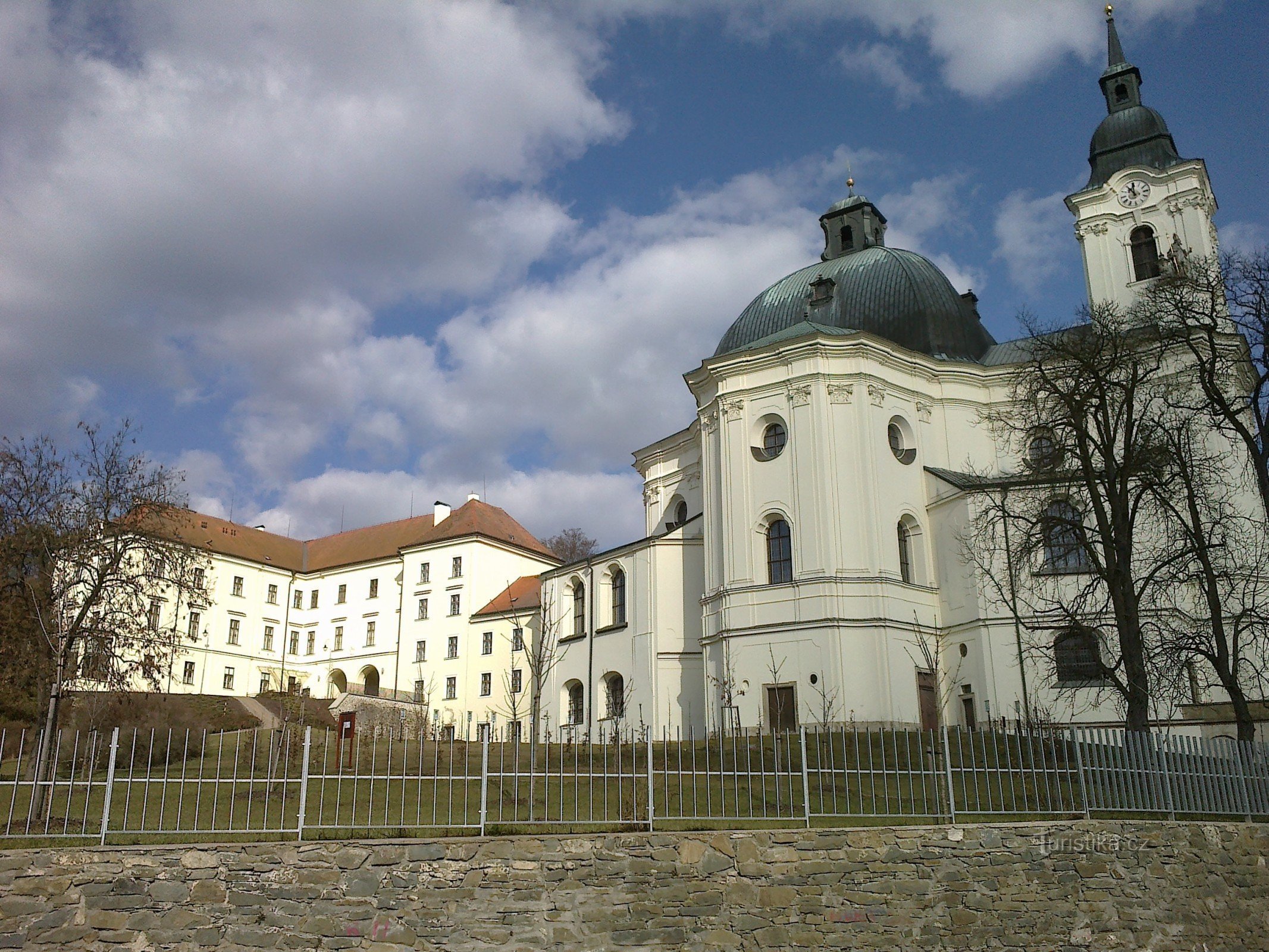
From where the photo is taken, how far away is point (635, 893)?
43.1 ft

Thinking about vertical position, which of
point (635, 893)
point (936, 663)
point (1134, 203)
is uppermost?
point (1134, 203)

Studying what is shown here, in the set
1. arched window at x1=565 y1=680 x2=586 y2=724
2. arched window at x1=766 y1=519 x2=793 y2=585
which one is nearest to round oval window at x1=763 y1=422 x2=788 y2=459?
Result: arched window at x1=766 y1=519 x2=793 y2=585

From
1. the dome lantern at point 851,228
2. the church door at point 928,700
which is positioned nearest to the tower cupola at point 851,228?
the dome lantern at point 851,228

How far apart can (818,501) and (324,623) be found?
38721 mm

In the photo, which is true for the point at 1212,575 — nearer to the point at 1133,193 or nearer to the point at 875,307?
the point at 875,307

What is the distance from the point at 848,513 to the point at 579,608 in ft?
48.2

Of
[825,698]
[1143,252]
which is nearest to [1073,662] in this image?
[825,698]

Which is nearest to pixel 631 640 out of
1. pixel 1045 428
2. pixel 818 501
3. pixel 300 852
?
pixel 818 501

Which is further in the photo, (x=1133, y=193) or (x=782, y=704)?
(x=1133, y=193)

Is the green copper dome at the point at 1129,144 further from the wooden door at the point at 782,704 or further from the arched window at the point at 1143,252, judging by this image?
the wooden door at the point at 782,704

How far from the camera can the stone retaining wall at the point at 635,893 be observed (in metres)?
12.4

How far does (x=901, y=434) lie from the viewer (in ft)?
119

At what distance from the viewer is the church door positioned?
32.9 m

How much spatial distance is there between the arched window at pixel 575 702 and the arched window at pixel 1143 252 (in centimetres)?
2636
